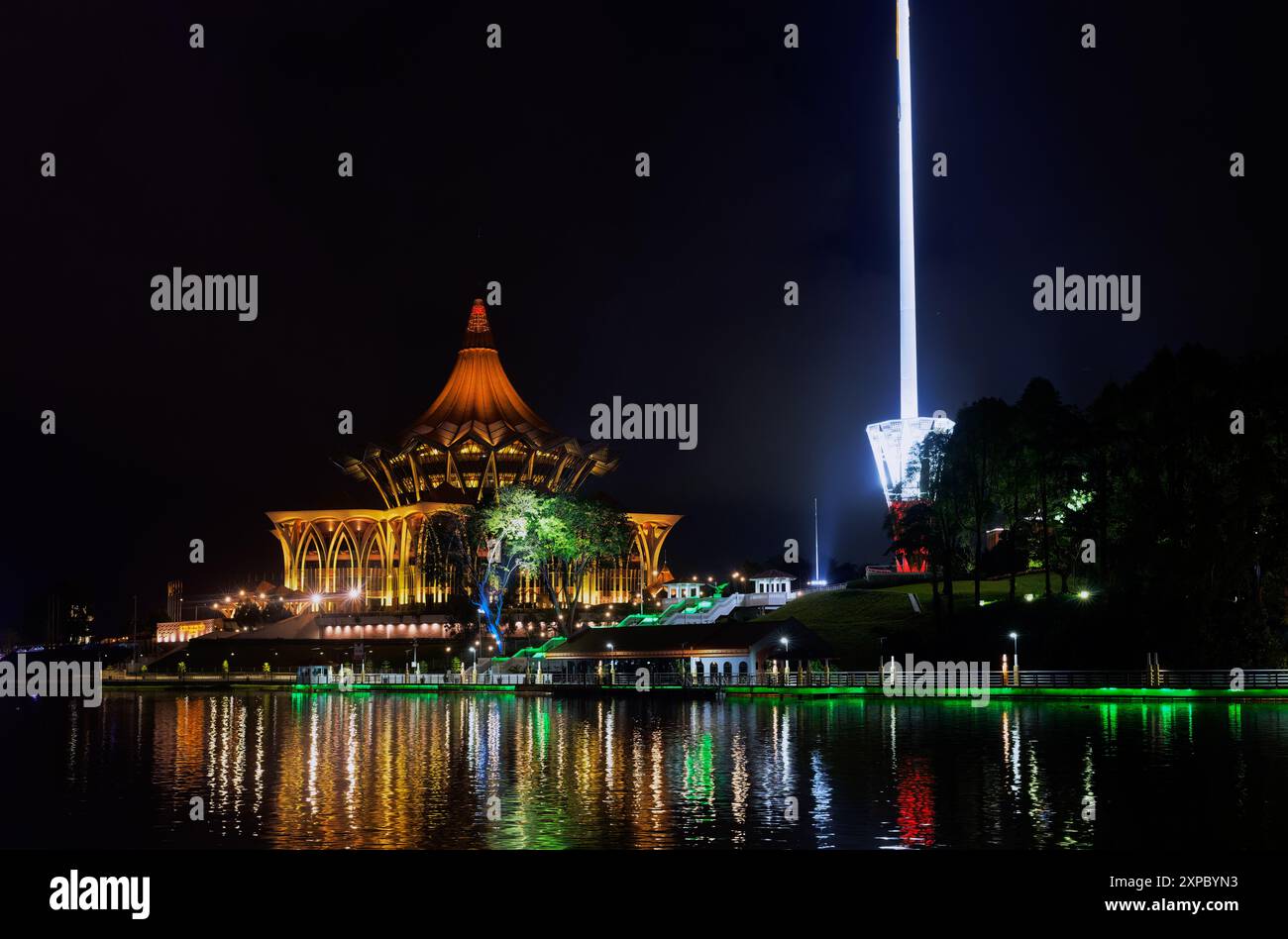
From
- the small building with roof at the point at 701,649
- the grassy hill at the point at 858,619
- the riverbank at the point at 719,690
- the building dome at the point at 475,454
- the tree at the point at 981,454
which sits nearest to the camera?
the riverbank at the point at 719,690

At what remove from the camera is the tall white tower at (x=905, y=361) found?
103 meters

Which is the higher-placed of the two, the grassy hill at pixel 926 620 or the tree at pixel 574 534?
the tree at pixel 574 534

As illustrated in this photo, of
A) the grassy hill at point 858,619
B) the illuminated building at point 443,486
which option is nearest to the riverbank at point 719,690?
the grassy hill at point 858,619

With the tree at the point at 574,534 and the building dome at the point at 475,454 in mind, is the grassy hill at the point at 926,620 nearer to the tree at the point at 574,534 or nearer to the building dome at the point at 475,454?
the tree at the point at 574,534

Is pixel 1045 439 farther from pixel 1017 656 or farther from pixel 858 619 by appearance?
pixel 858 619

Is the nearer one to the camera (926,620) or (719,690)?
(719,690)

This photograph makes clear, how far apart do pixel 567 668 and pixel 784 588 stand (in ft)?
70.1

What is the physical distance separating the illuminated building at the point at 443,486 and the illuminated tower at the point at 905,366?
32398 millimetres

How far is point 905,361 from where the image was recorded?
4331 inches

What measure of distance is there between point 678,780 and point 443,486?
342ft

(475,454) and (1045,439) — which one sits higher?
(475,454)

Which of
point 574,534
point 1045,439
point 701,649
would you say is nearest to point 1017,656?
point 1045,439
